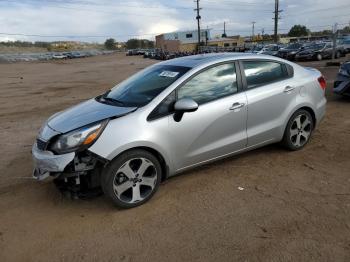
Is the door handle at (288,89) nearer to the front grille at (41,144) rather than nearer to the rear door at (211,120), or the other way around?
the rear door at (211,120)

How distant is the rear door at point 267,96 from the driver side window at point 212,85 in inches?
8.4

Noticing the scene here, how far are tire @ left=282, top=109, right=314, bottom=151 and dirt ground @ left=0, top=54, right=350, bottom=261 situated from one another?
15 cm

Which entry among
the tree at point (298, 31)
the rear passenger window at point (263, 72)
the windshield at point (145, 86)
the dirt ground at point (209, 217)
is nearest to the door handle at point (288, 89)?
the rear passenger window at point (263, 72)

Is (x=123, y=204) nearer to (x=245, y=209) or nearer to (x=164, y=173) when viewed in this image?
(x=164, y=173)

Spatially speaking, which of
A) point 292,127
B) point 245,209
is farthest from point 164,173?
point 292,127

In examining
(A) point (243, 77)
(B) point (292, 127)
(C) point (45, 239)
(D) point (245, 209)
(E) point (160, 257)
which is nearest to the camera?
(E) point (160, 257)

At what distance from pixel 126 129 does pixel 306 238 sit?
2075mm

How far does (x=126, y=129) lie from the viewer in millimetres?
3898

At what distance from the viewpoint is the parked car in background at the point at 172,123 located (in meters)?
3.86

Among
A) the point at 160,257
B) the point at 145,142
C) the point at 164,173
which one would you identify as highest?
the point at 145,142

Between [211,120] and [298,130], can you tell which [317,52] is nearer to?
[298,130]

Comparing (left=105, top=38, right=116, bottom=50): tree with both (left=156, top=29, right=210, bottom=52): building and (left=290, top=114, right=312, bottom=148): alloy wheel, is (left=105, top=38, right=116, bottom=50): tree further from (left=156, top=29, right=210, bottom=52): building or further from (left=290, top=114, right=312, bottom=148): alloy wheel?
(left=290, top=114, right=312, bottom=148): alloy wheel

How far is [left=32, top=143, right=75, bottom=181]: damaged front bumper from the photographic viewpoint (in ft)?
12.4

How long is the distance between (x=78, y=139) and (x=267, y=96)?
2.61 metres
